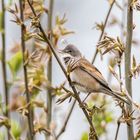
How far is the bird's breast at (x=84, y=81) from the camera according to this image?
248cm

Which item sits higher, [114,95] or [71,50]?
[71,50]

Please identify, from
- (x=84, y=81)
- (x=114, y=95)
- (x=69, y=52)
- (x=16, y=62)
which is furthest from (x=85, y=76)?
(x=16, y=62)

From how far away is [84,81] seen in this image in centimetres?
253

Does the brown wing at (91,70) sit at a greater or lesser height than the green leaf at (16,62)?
lesser

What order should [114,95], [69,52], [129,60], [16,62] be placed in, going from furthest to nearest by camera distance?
[16,62] → [69,52] → [114,95] → [129,60]

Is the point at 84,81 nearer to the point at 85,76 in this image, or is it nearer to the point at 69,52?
the point at 85,76

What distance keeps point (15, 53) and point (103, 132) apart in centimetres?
66

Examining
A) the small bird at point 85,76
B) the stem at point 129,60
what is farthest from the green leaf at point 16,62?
the stem at point 129,60

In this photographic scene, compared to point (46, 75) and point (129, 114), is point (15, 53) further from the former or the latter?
point (129, 114)

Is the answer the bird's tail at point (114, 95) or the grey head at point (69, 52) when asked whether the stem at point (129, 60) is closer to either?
the bird's tail at point (114, 95)

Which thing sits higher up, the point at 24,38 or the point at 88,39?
the point at 88,39

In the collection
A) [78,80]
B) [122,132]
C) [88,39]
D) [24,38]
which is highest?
[88,39]

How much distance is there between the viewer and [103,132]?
10.8 ft

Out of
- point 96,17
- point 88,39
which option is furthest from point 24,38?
→ point 96,17
